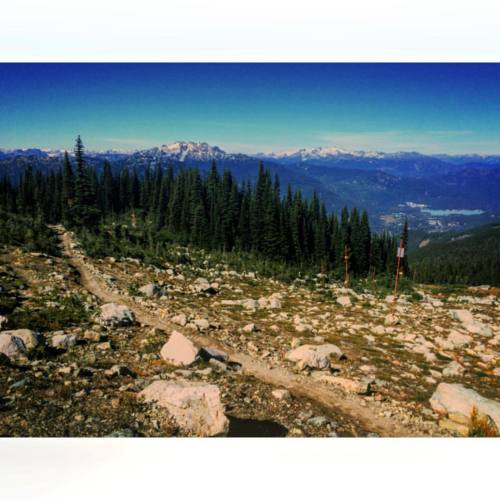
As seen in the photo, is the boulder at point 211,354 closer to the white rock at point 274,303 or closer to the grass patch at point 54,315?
the grass patch at point 54,315

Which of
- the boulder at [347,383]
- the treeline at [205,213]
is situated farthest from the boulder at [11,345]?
the boulder at [347,383]

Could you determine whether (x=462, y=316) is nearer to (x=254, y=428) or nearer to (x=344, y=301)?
(x=344, y=301)

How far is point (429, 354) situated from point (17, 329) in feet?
27.1

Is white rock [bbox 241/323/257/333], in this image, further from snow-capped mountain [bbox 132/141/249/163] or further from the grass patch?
snow-capped mountain [bbox 132/141/249/163]

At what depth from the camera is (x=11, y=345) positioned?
17.2 feet

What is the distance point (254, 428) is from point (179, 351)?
1.85 m

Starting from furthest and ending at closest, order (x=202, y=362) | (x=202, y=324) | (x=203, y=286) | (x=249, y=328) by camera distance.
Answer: (x=203, y=286), (x=249, y=328), (x=202, y=324), (x=202, y=362)

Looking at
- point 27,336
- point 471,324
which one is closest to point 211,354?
point 27,336

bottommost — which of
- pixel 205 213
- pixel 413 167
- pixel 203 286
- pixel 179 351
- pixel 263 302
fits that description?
pixel 263 302

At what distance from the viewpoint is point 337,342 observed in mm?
7457

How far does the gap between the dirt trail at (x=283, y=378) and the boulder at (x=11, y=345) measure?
5.58 ft

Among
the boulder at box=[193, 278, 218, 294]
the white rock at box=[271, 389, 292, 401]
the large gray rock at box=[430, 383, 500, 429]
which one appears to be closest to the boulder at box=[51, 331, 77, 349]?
the boulder at box=[193, 278, 218, 294]
